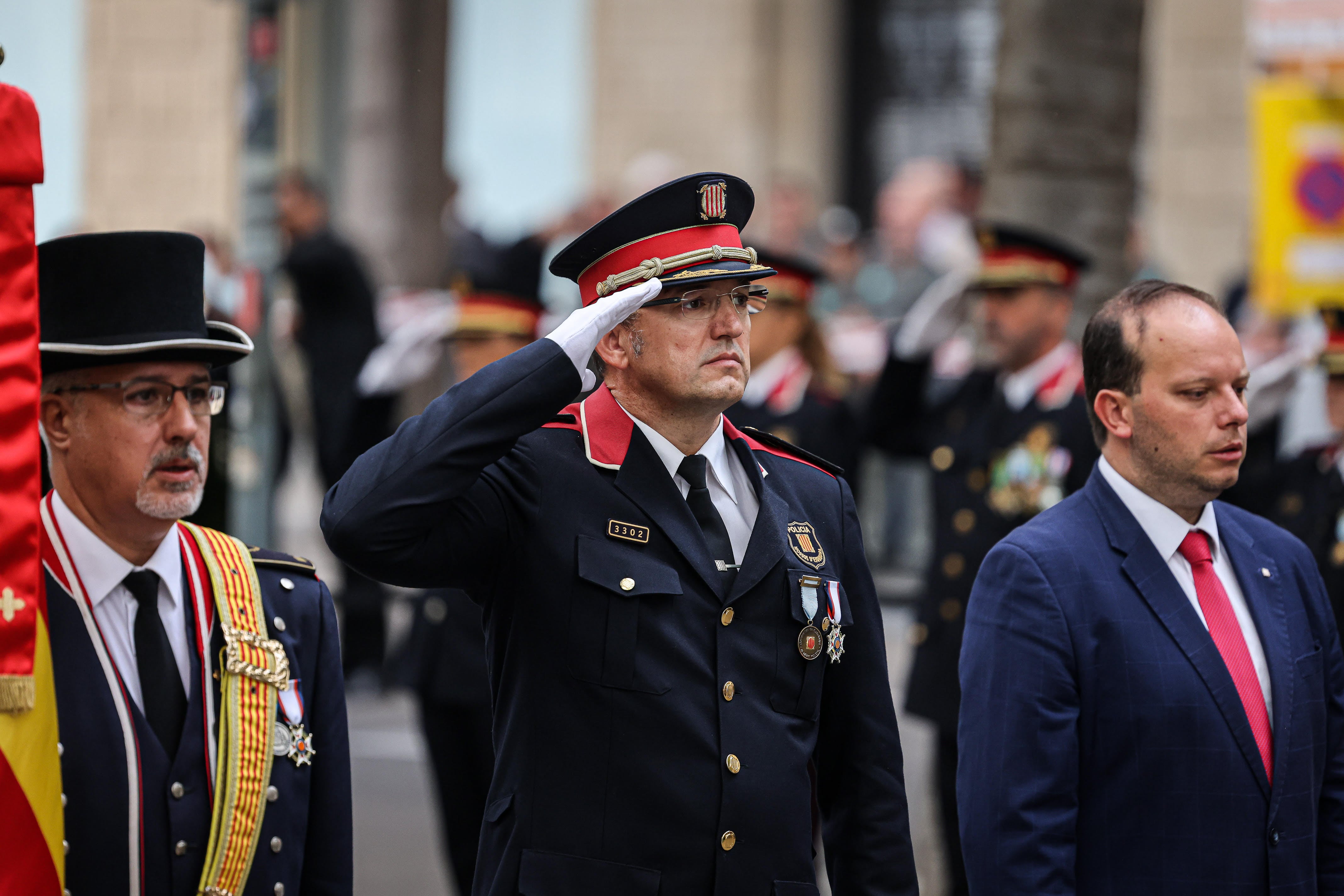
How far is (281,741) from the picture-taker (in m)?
3.32

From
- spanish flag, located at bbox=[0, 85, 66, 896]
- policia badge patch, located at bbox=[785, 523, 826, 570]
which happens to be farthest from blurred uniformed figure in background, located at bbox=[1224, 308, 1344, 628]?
spanish flag, located at bbox=[0, 85, 66, 896]

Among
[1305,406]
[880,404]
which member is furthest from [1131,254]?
[880,404]

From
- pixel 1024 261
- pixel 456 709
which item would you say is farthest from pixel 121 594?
pixel 1024 261

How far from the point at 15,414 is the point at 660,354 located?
1122mm

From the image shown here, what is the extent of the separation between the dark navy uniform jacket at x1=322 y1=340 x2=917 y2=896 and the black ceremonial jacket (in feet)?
8.84

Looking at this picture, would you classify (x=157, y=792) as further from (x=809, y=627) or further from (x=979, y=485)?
(x=979, y=485)

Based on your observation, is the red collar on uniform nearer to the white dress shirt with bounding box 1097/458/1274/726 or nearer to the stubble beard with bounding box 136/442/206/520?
the stubble beard with bounding box 136/442/206/520

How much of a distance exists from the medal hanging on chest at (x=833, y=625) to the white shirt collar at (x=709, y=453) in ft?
0.84

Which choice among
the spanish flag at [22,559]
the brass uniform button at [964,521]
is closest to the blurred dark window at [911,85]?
the brass uniform button at [964,521]

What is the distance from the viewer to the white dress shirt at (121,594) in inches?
126

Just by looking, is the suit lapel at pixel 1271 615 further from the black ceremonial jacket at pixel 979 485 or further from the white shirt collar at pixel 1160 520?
the black ceremonial jacket at pixel 979 485

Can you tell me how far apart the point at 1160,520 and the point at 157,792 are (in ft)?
6.60

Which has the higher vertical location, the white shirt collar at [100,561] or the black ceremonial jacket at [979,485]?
the white shirt collar at [100,561]

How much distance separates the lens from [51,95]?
17.4 metres
